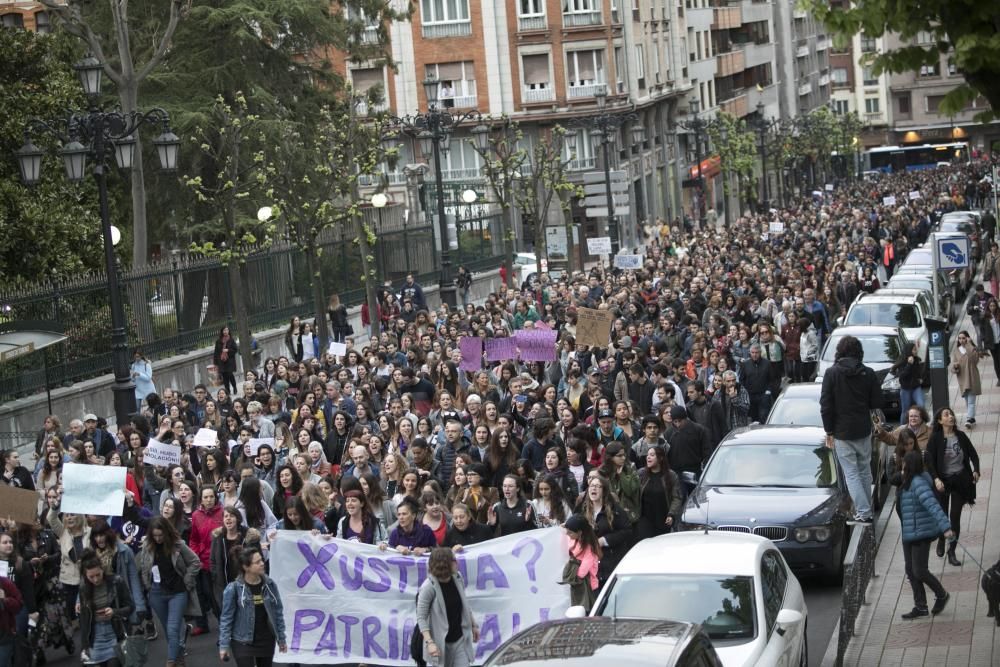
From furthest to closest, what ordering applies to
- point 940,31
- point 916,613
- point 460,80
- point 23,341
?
point 460,80 → point 23,341 → point 916,613 → point 940,31

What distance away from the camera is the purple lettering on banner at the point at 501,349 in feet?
77.4

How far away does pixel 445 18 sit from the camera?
71.1 meters

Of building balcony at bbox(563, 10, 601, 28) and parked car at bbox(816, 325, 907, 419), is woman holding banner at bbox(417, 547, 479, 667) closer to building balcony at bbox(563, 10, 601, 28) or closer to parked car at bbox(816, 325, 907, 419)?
parked car at bbox(816, 325, 907, 419)

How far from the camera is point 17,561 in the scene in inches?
528

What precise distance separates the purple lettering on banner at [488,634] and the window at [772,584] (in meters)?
2.40

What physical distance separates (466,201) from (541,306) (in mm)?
16260

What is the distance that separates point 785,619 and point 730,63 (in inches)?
3738

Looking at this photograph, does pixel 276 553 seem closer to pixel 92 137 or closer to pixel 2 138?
pixel 92 137

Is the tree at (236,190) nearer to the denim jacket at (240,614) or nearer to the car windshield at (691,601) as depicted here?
the denim jacket at (240,614)

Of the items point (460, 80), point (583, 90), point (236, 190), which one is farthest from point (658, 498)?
point (583, 90)

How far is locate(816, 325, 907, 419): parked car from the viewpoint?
2423 centimetres

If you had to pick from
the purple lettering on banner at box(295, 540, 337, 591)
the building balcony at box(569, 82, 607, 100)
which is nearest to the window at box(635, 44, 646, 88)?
the building balcony at box(569, 82, 607, 100)

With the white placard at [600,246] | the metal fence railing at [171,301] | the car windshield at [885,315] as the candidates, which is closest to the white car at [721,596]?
the metal fence railing at [171,301]

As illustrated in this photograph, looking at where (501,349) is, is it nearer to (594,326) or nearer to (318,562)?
(594,326)
